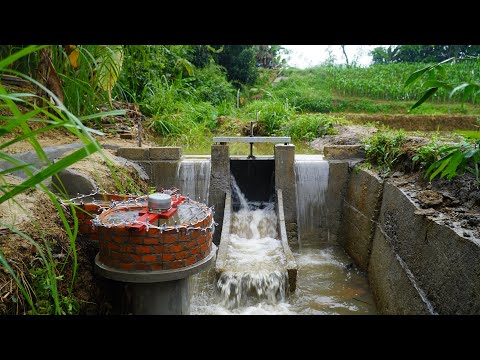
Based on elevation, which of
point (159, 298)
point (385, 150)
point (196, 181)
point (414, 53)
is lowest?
point (159, 298)

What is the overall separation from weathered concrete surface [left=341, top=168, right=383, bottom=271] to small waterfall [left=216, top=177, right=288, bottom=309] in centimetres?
92

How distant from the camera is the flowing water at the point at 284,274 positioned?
12.0ft

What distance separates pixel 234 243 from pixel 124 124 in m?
3.49

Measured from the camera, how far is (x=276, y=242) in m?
4.62

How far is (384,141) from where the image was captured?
4.81m

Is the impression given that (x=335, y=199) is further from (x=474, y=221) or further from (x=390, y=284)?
(x=474, y=221)

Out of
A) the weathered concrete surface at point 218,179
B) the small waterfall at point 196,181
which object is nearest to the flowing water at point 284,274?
the weathered concrete surface at point 218,179

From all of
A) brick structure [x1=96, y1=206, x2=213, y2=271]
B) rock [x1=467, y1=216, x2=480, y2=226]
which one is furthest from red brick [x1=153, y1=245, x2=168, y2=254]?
rock [x1=467, y1=216, x2=480, y2=226]

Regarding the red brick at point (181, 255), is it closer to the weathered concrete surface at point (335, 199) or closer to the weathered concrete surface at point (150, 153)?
the weathered concrete surface at point (150, 153)

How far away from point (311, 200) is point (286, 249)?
4.69 feet

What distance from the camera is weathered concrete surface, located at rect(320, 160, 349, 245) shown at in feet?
17.6

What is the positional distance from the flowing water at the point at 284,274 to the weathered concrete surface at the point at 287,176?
21 centimetres

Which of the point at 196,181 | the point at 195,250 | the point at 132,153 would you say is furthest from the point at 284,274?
the point at 132,153
